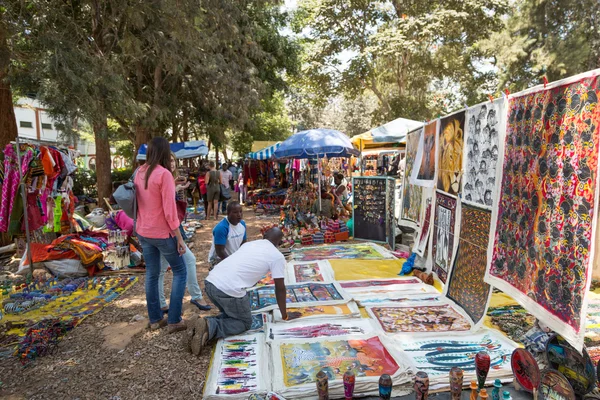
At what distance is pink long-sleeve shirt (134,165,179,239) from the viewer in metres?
3.39

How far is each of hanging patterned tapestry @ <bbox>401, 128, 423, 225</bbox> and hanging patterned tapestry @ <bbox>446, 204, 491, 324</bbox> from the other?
5.20 ft

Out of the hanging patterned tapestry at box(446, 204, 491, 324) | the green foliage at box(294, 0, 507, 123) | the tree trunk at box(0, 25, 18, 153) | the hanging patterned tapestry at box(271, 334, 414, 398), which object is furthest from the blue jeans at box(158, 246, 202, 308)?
the green foliage at box(294, 0, 507, 123)

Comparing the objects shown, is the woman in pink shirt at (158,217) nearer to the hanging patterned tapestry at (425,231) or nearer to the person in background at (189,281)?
the person in background at (189,281)

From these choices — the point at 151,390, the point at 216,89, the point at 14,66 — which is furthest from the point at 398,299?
the point at 216,89

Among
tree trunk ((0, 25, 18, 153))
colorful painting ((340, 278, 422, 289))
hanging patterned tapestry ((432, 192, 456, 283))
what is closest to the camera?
hanging patterned tapestry ((432, 192, 456, 283))

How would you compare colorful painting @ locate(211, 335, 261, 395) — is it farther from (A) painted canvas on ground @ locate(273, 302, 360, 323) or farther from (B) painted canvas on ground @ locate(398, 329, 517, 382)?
(B) painted canvas on ground @ locate(398, 329, 517, 382)

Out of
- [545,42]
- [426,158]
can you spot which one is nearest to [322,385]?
[426,158]

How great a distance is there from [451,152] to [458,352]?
2.12 m

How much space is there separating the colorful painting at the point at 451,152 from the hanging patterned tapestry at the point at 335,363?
191cm

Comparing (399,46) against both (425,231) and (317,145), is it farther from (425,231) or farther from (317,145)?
(425,231)

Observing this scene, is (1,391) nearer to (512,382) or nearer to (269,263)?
(269,263)

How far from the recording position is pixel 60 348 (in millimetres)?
3553

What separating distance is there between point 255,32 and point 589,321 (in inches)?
520

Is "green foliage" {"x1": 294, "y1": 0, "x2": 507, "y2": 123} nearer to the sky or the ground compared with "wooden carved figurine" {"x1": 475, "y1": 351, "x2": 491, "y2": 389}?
nearer to the sky
